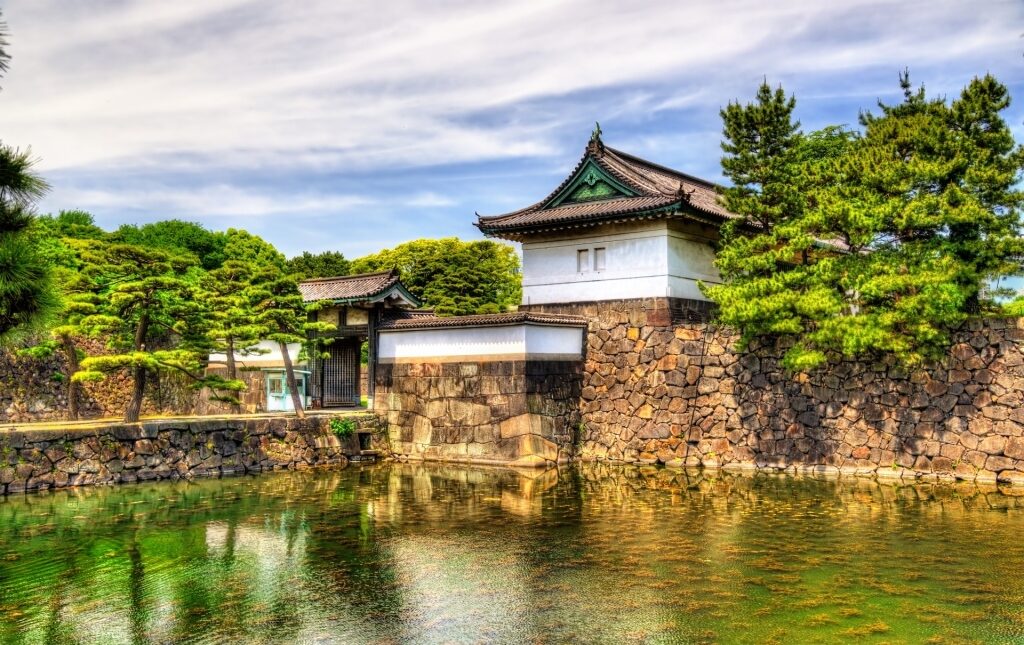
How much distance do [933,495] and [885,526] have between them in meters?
3.25

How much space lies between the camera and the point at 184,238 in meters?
41.9

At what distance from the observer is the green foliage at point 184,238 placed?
41.2m

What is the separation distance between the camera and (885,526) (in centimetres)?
1192

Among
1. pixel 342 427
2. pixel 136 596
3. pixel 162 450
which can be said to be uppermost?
pixel 342 427

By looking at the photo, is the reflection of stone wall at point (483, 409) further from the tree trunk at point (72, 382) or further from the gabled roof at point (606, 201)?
the tree trunk at point (72, 382)

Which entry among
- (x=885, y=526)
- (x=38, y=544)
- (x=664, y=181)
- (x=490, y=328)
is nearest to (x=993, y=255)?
(x=885, y=526)

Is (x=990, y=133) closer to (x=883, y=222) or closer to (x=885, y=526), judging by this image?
(x=883, y=222)

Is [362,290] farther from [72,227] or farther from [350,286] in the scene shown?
[72,227]

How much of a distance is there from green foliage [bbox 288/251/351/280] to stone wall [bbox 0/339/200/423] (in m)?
12.0

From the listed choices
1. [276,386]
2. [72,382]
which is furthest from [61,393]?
[276,386]

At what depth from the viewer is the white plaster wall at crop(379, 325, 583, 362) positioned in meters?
19.8

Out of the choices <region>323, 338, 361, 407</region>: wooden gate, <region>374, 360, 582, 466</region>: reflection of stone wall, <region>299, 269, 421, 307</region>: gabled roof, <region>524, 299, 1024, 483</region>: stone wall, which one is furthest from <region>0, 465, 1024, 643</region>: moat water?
<region>323, 338, 361, 407</region>: wooden gate

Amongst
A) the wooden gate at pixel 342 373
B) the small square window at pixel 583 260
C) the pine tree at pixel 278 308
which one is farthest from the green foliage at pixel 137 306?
the small square window at pixel 583 260

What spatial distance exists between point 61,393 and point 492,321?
17.7 metres
